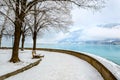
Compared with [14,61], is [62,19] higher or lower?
higher

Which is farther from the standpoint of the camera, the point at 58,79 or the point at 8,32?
the point at 8,32

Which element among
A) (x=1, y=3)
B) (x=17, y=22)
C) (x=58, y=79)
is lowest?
(x=58, y=79)

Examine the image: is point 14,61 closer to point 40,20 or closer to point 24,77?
point 24,77

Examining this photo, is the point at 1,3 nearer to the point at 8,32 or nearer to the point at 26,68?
the point at 26,68

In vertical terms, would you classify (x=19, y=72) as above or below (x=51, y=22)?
below

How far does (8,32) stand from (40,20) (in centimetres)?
1409

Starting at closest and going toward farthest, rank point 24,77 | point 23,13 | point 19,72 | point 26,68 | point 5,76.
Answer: point 5,76, point 24,77, point 19,72, point 26,68, point 23,13

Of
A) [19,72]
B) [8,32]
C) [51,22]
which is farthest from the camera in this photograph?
[8,32]

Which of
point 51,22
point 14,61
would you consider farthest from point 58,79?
point 51,22

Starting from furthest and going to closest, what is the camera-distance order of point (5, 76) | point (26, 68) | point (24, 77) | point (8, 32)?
point (8, 32) → point (26, 68) → point (24, 77) → point (5, 76)

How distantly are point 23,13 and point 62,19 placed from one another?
1575 centimetres

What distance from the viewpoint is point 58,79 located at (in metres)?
10.1

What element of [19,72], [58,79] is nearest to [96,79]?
[58,79]

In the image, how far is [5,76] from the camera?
9766 mm
